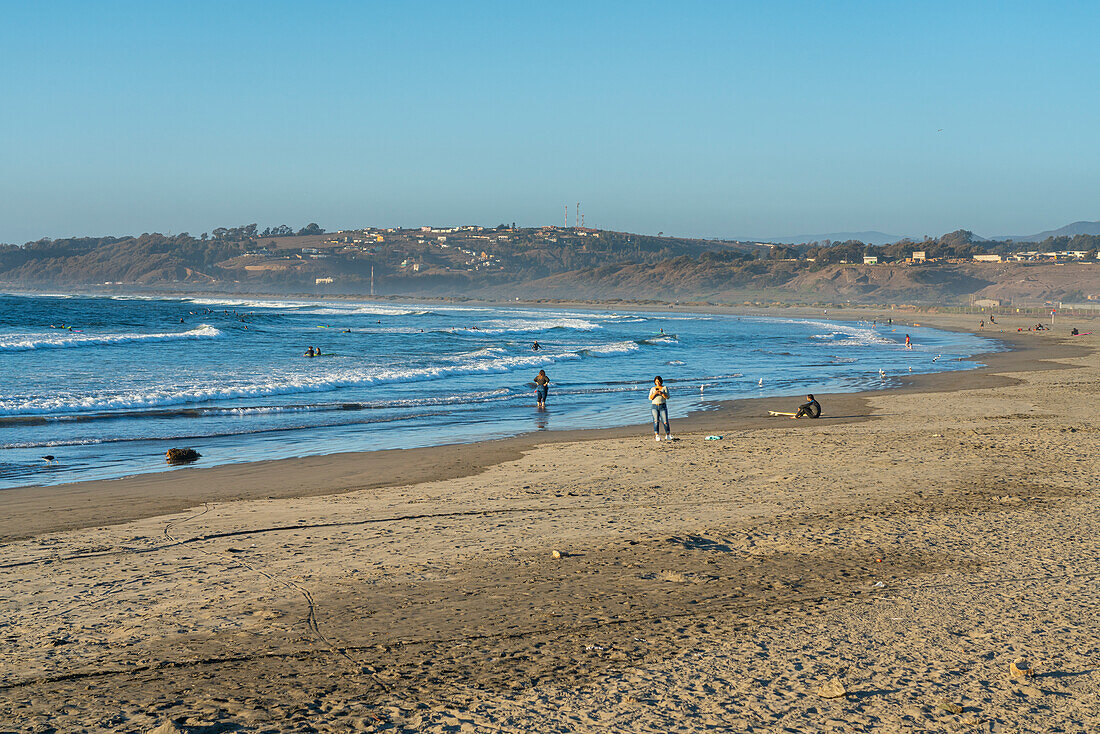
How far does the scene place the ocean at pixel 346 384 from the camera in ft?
55.3

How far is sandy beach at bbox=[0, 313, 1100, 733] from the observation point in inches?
198

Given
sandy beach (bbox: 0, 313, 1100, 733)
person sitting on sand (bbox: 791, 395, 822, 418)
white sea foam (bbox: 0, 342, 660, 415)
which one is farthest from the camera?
white sea foam (bbox: 0, 342, 660, 415)

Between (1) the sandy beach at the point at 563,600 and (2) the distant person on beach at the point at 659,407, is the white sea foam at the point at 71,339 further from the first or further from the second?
(2) the distant person on beach at the point at 659,407

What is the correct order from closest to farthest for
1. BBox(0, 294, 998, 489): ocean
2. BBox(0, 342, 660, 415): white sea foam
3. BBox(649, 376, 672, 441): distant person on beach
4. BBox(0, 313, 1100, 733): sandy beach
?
BBox(0, 313, 1100, 733): sandy beach < BBox(649, 376, 672, 441): distant person on beach < BBox(0, 294, 998, 489): ocean < BBox(0, 342, 660, 415): white sea foam

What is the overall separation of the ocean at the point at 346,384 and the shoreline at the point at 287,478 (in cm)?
87

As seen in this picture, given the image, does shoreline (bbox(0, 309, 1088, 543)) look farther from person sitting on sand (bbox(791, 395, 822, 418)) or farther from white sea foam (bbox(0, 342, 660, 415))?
white sea foam (bbox(0, 342, 660, 415))

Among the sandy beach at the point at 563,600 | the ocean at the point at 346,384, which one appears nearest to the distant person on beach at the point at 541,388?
the ocean at the point at 346,384

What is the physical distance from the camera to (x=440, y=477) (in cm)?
1287

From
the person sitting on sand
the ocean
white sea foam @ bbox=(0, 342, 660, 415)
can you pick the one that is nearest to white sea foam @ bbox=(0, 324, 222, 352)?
the ocean

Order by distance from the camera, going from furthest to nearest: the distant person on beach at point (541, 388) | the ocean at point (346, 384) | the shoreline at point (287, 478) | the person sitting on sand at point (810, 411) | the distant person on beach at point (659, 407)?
the distant person on beach at point (541, 388) < the person sitting on sand at point (810, 411) < the ocean at point (346, 384) < the distant person on beach at point (659, 407) < the shoreline at point (287, 478)

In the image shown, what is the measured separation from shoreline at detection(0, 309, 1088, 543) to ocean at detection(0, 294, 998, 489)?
2.86 feet

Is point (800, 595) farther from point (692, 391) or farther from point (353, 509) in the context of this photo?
point (692, 391)

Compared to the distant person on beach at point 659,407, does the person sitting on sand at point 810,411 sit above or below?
below

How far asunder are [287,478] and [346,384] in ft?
49.3
